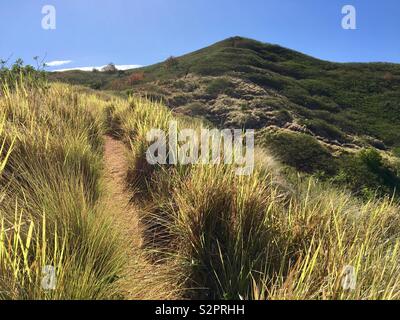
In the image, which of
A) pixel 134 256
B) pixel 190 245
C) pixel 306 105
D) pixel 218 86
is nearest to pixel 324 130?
pixel 306 105

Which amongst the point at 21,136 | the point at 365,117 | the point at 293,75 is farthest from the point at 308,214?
the point at 293,75

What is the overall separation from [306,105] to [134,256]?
33.6 meters

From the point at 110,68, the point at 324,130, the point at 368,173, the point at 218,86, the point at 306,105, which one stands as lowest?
the point at 368,173

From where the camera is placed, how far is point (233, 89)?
31.8m

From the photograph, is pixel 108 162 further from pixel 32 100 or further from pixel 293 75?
pixel 293 75

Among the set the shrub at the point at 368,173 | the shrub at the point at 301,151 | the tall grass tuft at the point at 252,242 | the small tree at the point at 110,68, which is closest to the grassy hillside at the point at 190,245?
the tall grass tuft at the point at 252,242

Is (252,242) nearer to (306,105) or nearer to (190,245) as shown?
(190,245)

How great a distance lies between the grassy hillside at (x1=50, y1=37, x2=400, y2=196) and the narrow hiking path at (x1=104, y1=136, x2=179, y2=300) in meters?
6.99

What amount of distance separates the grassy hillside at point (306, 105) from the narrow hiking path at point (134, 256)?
6.99m

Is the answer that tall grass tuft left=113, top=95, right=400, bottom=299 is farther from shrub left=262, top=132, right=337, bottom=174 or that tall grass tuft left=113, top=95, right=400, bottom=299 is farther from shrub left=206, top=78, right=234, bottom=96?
shrub left=206, top=78, right=234, bottom=96

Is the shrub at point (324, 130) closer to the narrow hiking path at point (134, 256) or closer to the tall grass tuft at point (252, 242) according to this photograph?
the narrow hiking path at point (134, 256)

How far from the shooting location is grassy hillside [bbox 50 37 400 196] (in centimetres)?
2105

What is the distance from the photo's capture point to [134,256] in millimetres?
3539

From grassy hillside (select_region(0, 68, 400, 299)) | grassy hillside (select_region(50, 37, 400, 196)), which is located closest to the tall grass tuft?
grassy hillside (select_region(0, 68, 400, 299))
